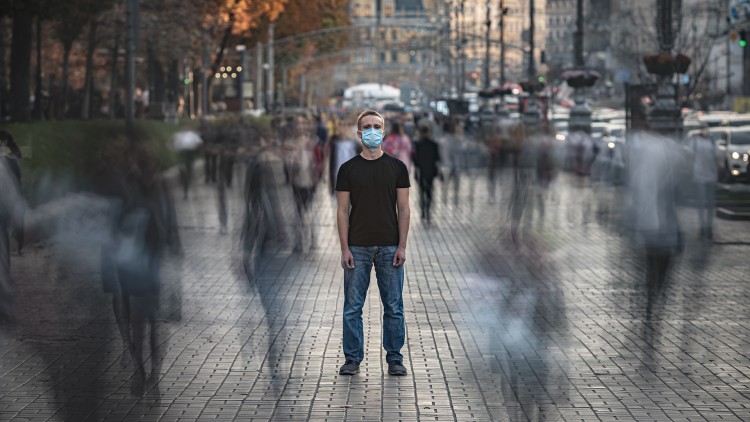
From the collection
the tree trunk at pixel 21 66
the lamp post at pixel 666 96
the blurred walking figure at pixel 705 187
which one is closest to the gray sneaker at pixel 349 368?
the blurred walking figure at pixel 705 187

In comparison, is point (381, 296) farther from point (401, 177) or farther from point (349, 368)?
point (401, 177)

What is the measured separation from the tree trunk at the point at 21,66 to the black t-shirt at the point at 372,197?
25069mm

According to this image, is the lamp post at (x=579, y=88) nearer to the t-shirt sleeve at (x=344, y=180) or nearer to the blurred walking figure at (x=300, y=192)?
the blurred walking figure at (x=300, y=192)

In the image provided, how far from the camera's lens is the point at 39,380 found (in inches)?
430

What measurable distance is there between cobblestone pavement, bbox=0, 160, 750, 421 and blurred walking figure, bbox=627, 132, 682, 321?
382 mm

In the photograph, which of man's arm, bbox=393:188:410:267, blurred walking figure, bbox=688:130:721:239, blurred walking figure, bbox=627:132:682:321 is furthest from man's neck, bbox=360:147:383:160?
blurred walking figure, bbox=688:130:721:239

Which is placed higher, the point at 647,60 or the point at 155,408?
the point at 647,60

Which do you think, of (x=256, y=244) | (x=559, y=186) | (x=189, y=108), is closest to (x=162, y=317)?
(x=256, y=244)

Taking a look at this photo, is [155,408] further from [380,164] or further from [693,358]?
[693,358]

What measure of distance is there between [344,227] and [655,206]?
16.7 feet

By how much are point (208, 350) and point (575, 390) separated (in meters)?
3.12

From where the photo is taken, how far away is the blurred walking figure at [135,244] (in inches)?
420

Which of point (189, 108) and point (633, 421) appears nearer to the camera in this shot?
point (633, 421)

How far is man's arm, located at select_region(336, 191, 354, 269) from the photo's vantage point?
428 inches
